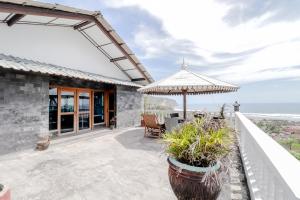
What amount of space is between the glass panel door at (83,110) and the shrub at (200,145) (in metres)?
7.63

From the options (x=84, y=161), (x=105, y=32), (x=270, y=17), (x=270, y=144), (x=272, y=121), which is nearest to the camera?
(x=270, y=144)

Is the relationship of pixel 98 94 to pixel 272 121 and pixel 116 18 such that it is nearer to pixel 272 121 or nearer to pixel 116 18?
pixel 116 18

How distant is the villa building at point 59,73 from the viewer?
6176 millimetres

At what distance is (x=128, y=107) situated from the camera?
39.7 feet

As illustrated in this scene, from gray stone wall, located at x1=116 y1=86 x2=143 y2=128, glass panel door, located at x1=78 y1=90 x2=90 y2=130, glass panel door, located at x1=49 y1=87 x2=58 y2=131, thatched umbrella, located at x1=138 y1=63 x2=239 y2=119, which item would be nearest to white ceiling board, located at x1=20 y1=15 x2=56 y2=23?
glass panel door, located at x1=49 y1=87 x2=58 y2=131

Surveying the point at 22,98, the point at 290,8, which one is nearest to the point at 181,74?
the point at 290,8

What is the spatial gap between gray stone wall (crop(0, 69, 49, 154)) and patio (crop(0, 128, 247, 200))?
480mm

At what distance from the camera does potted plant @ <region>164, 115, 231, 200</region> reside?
258 centimetres

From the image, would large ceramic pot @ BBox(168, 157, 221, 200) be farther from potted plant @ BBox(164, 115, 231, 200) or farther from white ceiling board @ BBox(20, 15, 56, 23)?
white ceiling board @ BBox(20, 15, 56, 23)

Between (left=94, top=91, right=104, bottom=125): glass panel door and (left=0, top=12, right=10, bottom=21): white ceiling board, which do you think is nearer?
(left=0, top=12, right=10, bottom=21): white ceiling board

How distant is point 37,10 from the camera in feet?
20.2

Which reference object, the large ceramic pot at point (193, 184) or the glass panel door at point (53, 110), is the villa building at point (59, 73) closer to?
the glass panel door at point (53, 110)

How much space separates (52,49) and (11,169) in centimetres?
523

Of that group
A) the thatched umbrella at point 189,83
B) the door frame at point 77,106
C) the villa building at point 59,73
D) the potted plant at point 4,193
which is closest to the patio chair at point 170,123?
the thatched umbrella at point 189,83
